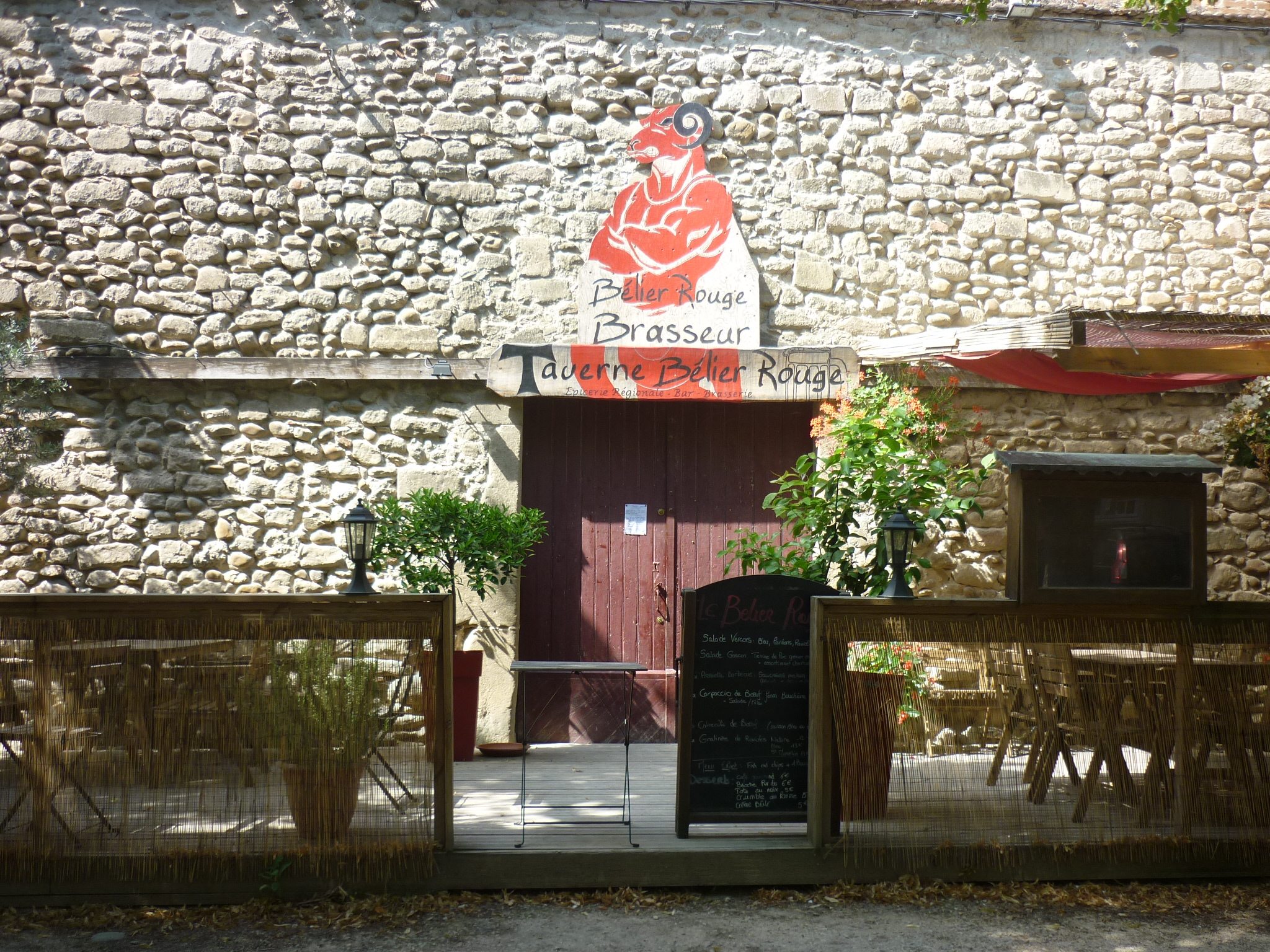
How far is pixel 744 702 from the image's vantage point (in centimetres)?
390

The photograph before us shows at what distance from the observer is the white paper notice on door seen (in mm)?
6148

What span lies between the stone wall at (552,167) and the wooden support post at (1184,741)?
2846 millimetres

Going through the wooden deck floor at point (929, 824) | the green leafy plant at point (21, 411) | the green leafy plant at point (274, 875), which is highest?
the green leafy plant at point (21, 411)

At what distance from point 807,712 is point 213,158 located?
15.2 ft

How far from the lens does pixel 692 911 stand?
11.5 ft

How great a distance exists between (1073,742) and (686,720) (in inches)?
58.9

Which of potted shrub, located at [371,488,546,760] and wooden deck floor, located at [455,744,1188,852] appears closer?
wooden deck floor, located at [455,744,1188,852]

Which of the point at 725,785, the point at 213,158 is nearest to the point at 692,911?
the point at 725,785

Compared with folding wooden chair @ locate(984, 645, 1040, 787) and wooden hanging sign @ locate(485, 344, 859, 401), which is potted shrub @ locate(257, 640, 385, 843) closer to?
folding wooden chair @ locate(984, 645, 1040, 787)

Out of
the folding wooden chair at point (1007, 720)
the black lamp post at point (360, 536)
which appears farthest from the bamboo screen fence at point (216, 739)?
the folding wooden chair at point (1007, 720)

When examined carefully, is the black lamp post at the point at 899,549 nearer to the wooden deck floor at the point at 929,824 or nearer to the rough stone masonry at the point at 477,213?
the wooden deck floor at the point at 929,824

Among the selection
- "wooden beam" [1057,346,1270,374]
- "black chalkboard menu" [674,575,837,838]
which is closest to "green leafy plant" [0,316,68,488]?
"black chalkboard menu" [674,575,837,838]

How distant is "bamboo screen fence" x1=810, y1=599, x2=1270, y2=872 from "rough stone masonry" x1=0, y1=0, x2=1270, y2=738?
2.15 metres

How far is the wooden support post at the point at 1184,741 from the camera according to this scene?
3748mm
